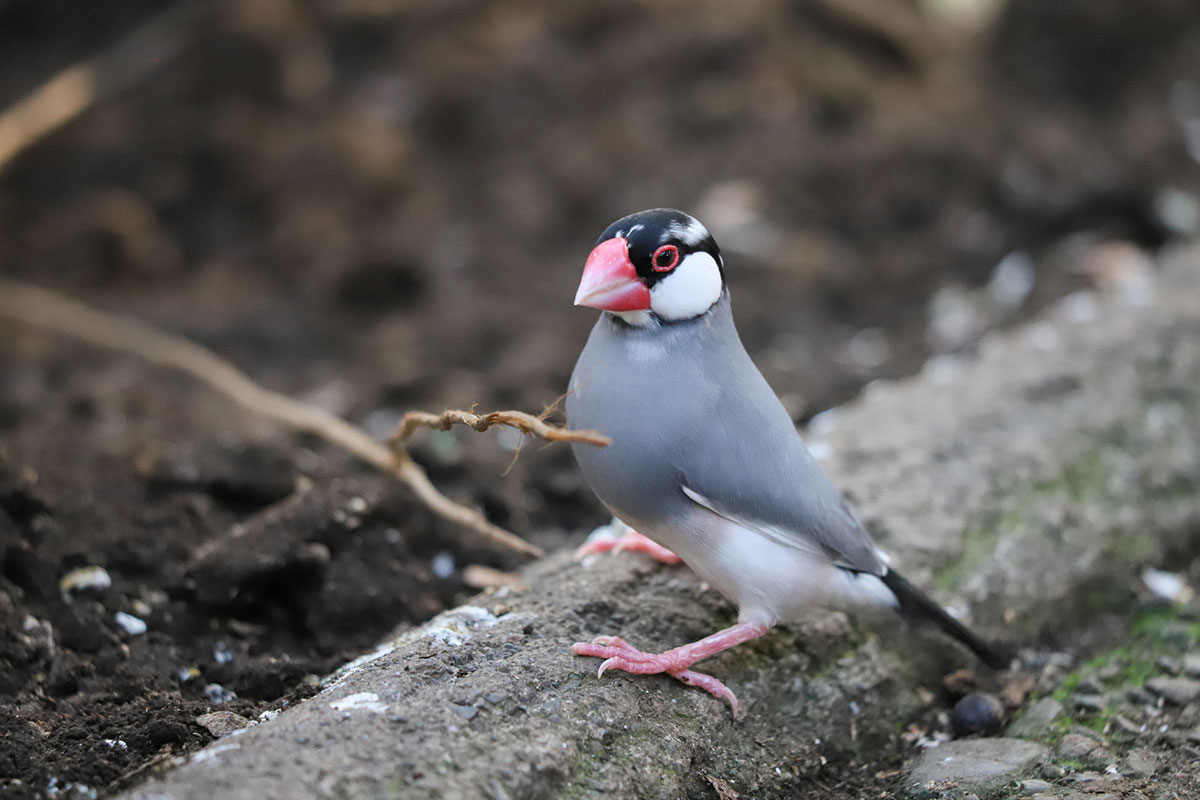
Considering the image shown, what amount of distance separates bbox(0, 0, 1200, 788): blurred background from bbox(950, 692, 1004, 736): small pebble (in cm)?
143

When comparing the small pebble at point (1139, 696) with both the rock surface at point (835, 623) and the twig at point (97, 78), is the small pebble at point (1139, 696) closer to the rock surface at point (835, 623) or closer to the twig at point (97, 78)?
the rock surface at point (835, 623)

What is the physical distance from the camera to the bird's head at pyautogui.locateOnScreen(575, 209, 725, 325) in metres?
2.35

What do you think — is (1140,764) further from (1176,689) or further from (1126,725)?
(1176,689)

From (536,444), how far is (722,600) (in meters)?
1.40

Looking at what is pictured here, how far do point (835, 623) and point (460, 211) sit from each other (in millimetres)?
3868

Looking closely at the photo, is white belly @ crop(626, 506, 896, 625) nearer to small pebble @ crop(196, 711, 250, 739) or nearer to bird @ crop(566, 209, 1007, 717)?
bird @ crop(566, 209, 1007, 717)

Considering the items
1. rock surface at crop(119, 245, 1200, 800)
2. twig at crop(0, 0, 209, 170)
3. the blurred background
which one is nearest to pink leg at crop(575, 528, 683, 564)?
rock surface at crop(119, 245, 1200, 800)

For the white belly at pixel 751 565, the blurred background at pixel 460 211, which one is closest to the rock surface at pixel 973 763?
the white belly at pixel 751 565

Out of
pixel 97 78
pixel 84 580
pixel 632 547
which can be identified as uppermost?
pixel 97 78

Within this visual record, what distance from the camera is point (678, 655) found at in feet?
7.89

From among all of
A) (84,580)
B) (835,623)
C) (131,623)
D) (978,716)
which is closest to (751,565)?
(835,623)

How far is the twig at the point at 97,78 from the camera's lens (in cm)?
520

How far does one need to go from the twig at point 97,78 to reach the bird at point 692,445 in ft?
12.5

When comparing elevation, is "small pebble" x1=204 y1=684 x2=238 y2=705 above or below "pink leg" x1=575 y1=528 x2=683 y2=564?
above
